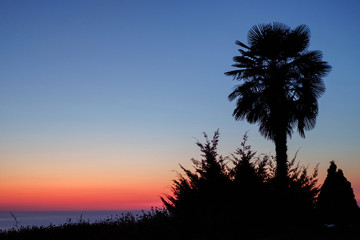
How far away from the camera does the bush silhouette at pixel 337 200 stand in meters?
13.3

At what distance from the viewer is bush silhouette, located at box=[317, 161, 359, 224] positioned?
13.3 m

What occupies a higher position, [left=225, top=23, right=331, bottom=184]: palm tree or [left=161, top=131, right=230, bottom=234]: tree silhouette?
[left=225, top=23, right=331, bottom=184]: palm tree

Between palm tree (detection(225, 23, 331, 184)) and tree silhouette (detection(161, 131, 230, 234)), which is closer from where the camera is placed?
tree silhouette (detection(161, 131, 230, 234))

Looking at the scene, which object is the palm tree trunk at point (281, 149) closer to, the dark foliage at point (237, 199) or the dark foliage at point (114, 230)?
the dark foliage at point (237, 199)

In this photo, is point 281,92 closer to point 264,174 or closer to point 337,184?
point 337,184

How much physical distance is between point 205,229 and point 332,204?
627 centimetres

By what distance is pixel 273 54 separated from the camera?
1842 centimetres

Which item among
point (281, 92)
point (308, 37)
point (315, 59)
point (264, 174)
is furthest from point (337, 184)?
point (308, 37)

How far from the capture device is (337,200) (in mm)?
13539

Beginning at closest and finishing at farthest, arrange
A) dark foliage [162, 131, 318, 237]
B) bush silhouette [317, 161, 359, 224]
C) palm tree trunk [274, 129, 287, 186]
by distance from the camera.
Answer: dark foliage [162, 131, 318, 237] < bush silhouette [317, 161, 359, 224] < palm tree trunk [274, 129, 287, 186]

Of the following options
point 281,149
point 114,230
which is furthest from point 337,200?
point 114,230

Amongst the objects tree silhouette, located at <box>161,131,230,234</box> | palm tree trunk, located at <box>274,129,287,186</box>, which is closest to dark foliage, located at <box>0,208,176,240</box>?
tree silhouette, located at <box>161,131,230,234</box>

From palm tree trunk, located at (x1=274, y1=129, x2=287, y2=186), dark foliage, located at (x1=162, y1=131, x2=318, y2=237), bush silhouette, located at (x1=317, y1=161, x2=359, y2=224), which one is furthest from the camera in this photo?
palm tree trunk, located at (x1=274, y1=129, x2=287, y2=186)

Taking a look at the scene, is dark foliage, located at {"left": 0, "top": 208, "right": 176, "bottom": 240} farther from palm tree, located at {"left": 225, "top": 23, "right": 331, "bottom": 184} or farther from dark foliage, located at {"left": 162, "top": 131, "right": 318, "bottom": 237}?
palm tree, located at {"left": 225, "top": 23, "right": 331, "bottom": 184}
